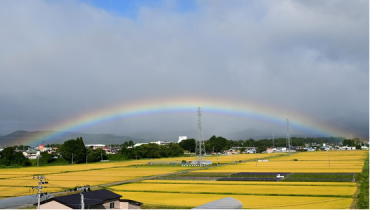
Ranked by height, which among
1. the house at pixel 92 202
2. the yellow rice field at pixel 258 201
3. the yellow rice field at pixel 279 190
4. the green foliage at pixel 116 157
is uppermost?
the house at pixel 92 202

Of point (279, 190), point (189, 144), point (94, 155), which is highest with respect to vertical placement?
point (189, 144)

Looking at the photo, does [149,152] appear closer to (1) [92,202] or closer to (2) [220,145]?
(2) [220,145]

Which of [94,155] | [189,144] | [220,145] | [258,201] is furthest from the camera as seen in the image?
[189,144]

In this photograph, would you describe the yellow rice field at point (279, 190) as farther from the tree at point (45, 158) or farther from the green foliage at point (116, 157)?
the green foliage at point (116, 157)

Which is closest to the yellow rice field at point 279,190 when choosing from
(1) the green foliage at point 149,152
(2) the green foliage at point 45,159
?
(2) the green foliage at point 45,159

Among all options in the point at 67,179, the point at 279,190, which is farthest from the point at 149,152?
the point at 279,190

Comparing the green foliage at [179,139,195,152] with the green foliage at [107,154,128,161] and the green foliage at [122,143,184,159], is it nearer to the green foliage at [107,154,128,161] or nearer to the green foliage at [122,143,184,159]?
the green foliage at [122,143,184,159]

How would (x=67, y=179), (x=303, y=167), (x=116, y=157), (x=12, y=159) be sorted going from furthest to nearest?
(x=116, y=157) → (x=12, y=159) → (x=303, y=167) → (x=67, y=179)
